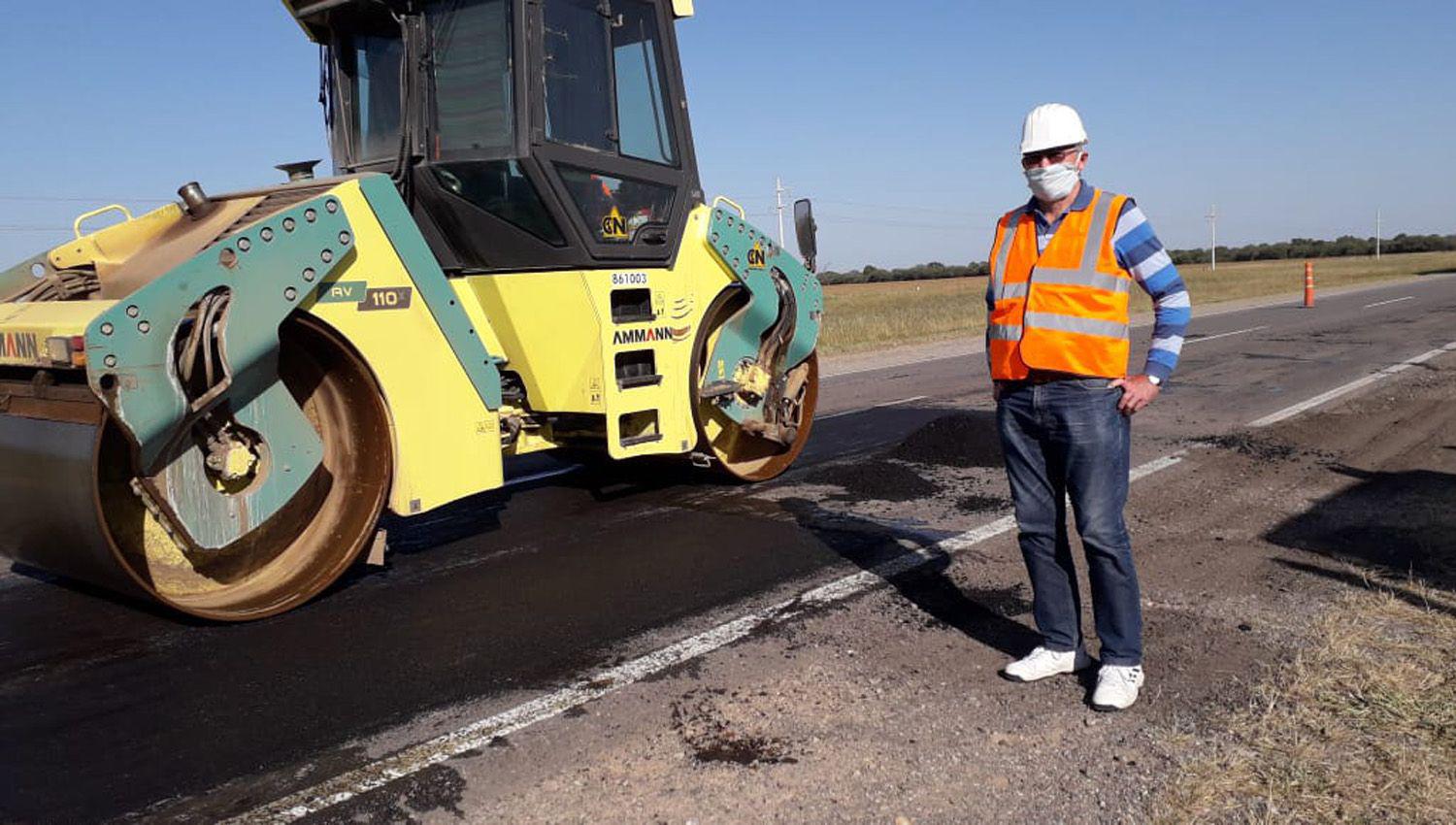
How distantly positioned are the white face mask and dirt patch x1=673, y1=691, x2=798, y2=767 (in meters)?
1.98

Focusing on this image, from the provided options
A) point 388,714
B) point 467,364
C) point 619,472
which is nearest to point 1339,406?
point 619,472

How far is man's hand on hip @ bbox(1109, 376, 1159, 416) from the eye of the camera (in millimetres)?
3576

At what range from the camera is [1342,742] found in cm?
322

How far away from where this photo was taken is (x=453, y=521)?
6484 millimetres

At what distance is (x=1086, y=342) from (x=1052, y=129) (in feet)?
2.30

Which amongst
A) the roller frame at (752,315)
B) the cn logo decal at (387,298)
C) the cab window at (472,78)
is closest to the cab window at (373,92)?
Result: the cab window at (472,78)

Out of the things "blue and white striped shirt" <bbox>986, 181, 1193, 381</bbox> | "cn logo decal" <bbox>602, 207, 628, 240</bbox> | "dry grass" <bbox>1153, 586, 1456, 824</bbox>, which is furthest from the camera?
"cn logo decal" <bbox>602, 207, 628, 240</bbox>

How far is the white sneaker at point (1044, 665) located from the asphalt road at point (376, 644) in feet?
4.23

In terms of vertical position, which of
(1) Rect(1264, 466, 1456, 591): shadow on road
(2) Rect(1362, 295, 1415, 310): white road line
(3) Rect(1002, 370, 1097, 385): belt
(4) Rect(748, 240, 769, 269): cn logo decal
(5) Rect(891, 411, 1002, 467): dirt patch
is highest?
(4) Rect(748, 240, 769, 269): cn logo decal

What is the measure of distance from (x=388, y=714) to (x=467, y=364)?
74.6 inches

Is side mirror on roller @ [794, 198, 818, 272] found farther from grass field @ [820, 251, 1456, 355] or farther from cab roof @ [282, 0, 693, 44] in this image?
grass field @ [820, 251, 1456, 355]

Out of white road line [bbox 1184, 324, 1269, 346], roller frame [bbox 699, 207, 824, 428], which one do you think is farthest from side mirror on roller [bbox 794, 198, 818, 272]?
white road line [bbox 1184, 324, 1269, 346]

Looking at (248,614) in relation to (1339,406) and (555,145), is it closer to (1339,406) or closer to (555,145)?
(555,145)

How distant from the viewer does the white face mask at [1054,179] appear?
3.59 m
